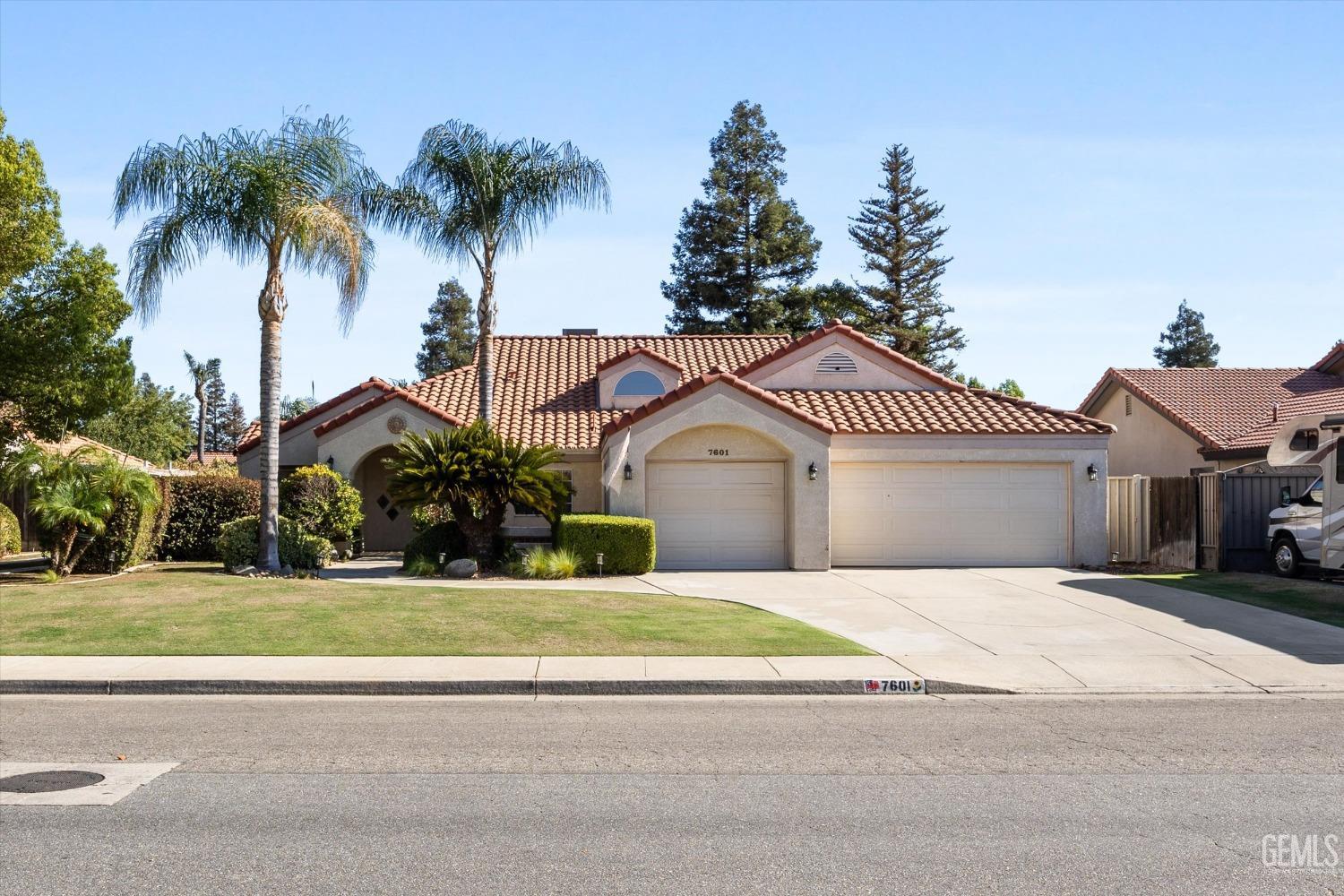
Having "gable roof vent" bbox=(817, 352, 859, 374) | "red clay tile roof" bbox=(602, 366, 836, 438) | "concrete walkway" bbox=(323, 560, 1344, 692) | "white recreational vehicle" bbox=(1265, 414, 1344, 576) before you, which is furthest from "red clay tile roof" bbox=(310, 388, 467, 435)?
"white recreational vehicle" bbox=(1265, 414, 1344, 576)

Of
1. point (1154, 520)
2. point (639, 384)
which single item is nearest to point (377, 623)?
point (639, 384)

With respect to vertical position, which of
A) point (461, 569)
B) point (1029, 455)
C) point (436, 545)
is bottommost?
point (461, 569)

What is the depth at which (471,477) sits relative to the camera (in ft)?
66.3

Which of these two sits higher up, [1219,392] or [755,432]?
[1219,392]

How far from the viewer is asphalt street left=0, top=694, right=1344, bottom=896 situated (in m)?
5.57

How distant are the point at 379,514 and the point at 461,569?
29.4 ft

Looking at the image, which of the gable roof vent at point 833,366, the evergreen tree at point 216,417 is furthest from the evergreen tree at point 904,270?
the evergreen tree at point 216,417

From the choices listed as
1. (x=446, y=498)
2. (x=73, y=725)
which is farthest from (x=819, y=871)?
(x=446, y=498)

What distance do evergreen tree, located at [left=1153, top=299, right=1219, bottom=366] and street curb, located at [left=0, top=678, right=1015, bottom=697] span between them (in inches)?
3015

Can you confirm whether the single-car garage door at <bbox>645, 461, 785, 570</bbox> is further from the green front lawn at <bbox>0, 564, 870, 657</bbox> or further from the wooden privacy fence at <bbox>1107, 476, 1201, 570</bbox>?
the wooden privacy fence at <bbox>1107, 476, 1201, 570</bbox>

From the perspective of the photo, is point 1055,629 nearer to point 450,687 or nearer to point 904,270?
point 450,687

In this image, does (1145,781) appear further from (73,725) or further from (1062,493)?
(1062,493)

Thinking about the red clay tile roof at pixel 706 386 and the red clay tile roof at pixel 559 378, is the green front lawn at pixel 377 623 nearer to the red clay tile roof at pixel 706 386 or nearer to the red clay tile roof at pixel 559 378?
the red clay tile roof at pixel 706 386

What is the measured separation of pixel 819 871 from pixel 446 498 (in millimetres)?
15737
